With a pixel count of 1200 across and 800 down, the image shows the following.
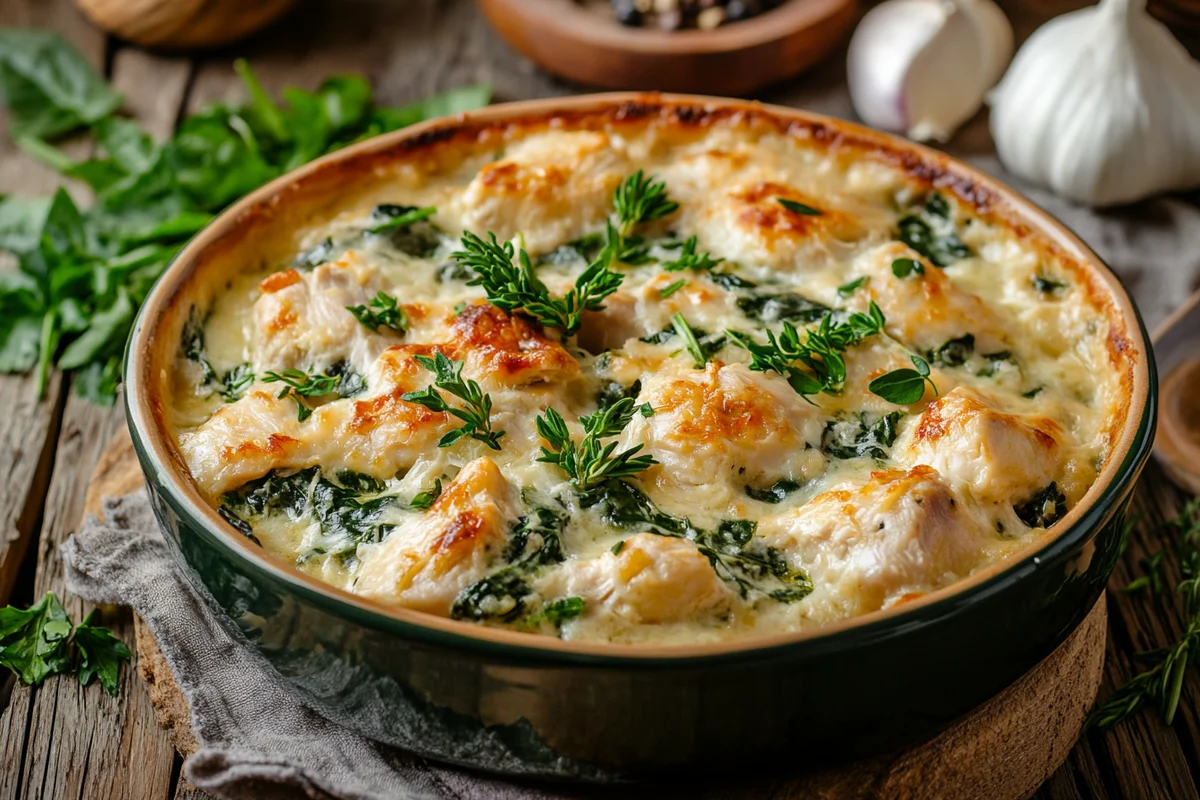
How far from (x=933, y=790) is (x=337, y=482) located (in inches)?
55.4

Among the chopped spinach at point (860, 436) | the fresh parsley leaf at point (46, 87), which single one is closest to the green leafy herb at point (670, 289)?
the chopped spinach at point (860, 436)

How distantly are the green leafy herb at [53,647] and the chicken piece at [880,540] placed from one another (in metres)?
1.67

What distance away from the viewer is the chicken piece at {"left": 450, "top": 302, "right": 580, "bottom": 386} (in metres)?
2.86

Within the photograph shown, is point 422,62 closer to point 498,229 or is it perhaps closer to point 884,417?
point 498,229

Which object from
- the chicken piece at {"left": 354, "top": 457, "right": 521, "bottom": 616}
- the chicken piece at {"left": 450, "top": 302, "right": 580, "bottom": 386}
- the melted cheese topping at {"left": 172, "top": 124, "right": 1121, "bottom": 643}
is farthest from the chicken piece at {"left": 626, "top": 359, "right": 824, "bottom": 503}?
the chicken piece at {"left": 354, "top": 457, "right": 521, "bottom": 616}

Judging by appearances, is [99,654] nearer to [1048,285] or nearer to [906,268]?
[906,268]

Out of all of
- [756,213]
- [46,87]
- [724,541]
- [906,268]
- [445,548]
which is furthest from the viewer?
[46,87]

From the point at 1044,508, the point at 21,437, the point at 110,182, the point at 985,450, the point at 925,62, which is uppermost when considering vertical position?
the point at 985,450

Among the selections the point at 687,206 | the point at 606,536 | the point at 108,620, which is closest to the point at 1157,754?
the point at 606,536

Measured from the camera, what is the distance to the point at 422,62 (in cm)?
577

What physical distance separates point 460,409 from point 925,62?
307cm

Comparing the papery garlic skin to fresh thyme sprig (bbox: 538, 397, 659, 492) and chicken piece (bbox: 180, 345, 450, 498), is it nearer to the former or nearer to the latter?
fresh thyme sprig (bbox: 538, 397, 659, 492)

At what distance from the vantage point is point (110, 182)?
4.79 m

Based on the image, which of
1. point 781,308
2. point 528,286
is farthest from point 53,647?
point 781,308
